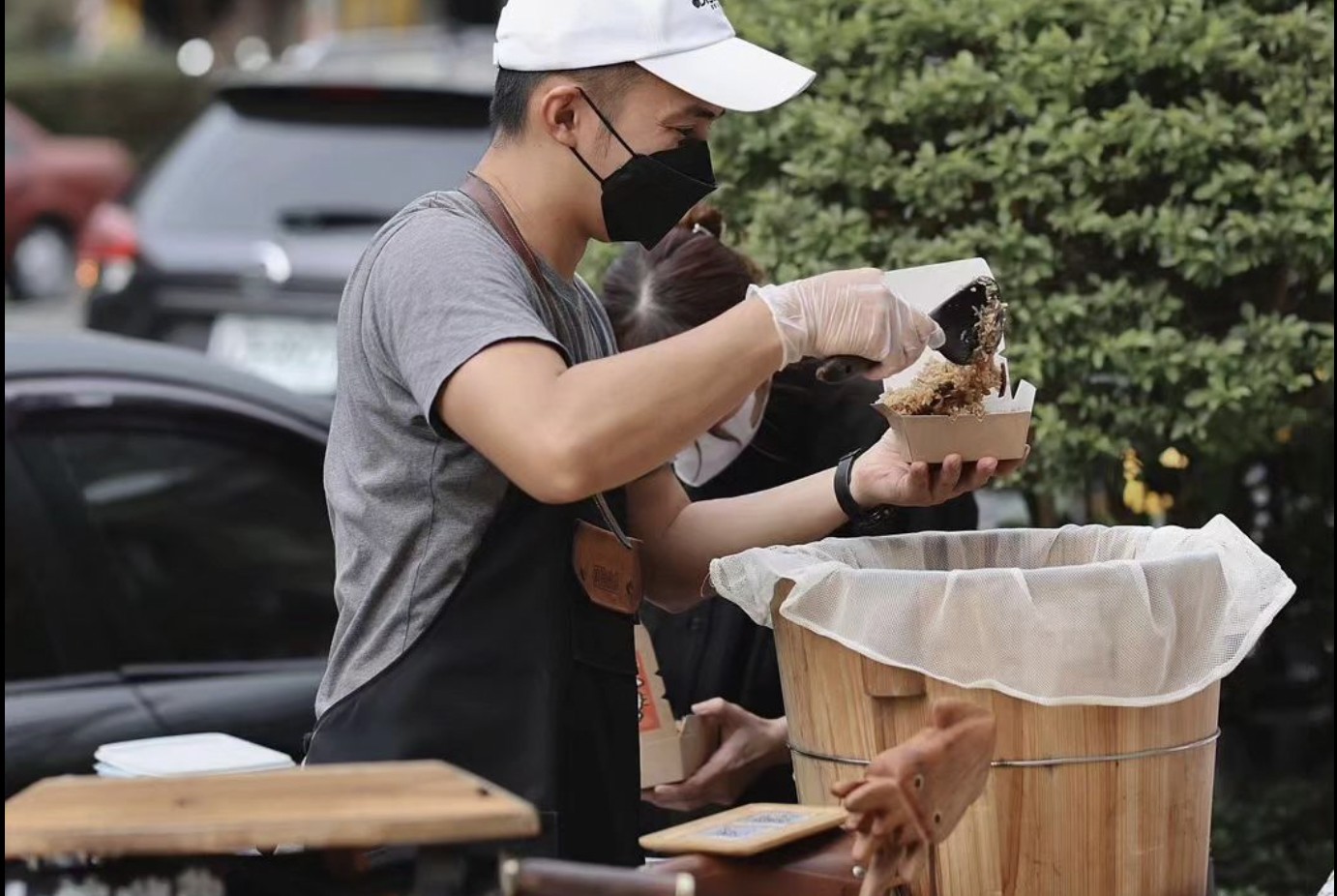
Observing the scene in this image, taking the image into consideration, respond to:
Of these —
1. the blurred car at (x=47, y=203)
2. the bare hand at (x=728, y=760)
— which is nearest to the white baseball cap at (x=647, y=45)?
the bare hand at (x=728, y=760)

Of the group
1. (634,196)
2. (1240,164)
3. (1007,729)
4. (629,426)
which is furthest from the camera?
(1240,164)

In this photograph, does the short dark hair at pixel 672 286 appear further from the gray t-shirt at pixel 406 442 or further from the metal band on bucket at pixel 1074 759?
the metal band on bucket at pixel 1074 759

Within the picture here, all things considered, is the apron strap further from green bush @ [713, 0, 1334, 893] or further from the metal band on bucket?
green bush @ [713, 0, 1334, 893]

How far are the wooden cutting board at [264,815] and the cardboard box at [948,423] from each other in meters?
0.99

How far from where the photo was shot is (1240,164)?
14.1 feet

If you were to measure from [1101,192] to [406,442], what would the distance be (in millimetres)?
2257

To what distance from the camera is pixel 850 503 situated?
304cm

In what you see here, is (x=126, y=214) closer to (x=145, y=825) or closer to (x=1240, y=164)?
(x=1240, y=164)

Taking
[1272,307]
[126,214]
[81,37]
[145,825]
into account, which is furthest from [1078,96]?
[81,37]

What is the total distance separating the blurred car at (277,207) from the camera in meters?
7.64

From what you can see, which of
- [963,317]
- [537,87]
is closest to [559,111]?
[537,87]

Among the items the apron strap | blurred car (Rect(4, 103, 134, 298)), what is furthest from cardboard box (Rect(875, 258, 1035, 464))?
blurred car (Rect(4, 103, 134, 298))

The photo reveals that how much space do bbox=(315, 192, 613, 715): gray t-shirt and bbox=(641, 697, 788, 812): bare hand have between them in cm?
81

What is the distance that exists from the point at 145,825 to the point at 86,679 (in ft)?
8.71
